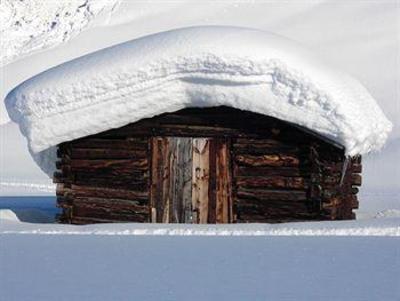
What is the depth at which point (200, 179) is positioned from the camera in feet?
46.3

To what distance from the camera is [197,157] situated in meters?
14.1

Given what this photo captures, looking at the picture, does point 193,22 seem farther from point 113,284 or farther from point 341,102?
point 113,284

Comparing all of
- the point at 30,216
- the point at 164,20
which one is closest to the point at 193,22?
the point at 164,20

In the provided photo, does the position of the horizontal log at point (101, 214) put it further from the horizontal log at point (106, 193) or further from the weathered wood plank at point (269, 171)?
the weathered wood plank at point (269, 171)

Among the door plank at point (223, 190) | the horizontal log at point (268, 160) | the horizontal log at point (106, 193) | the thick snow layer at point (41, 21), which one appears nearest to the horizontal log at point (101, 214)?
the horizontal log at point (106, 193)

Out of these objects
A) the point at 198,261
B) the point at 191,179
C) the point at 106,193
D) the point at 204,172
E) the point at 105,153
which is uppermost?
the point at 105,153

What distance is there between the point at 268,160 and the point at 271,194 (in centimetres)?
55

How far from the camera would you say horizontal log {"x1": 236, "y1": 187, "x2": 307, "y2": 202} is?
13858 millimetres

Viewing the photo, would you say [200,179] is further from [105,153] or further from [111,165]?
[105,153]

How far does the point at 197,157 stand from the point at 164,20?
4673 cm

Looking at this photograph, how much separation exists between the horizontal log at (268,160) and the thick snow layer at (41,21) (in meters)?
45.3

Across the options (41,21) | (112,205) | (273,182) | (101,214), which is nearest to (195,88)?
(273,182)

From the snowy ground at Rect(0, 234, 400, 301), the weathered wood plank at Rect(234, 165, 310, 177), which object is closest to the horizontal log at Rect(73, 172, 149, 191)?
the weathered wood plank at Rect(234, 165, 310, 177)

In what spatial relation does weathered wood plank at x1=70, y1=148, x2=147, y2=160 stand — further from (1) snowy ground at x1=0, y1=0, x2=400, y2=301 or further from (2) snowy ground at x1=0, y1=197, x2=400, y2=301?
(2) snowy ground at x1=0, y1=197, x2=400, y2=301
